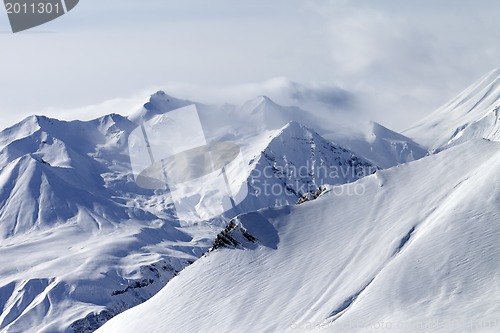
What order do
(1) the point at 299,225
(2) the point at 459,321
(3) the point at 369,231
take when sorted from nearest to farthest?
(2) the point at 459,321, (3) the point at 369,231, (1) the point at 299,225

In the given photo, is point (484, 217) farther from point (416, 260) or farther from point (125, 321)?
point (125, 321)

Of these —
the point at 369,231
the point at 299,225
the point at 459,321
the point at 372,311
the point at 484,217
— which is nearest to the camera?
the point at 459,321

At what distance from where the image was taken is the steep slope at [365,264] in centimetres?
8194

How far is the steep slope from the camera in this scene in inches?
3226

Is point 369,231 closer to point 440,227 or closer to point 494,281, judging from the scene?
point 440,227

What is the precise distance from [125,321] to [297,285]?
2498 centimetres

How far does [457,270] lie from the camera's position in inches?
3319

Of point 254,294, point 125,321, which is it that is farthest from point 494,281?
point 125,321

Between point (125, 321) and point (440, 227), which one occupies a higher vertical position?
point (440, 227)

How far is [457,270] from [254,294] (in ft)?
73.3

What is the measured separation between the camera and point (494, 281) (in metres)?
80.7

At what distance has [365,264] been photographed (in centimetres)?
9162

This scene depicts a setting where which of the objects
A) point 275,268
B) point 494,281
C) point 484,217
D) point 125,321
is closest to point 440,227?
point 484,217

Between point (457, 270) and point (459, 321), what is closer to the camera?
point (459, 321)
